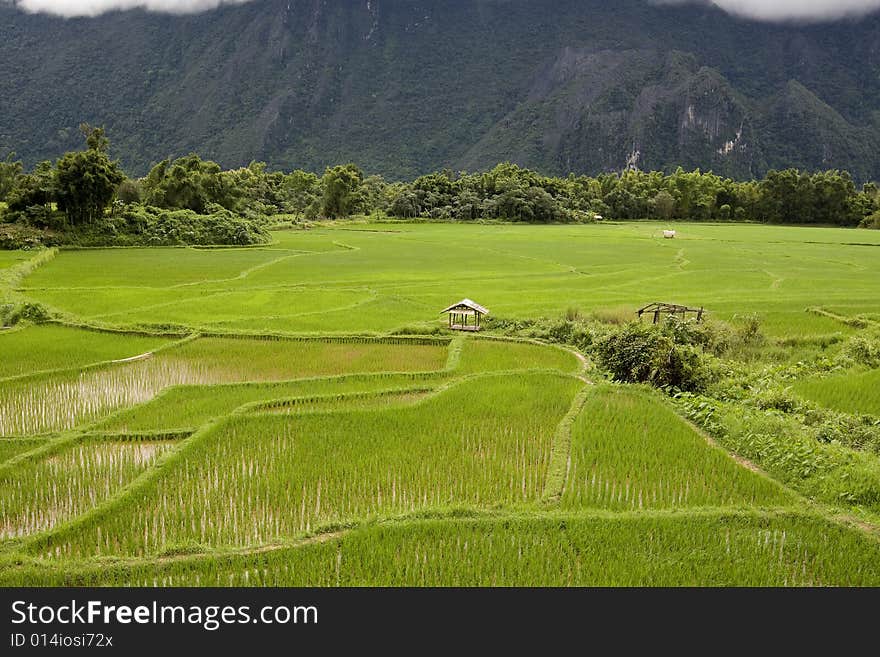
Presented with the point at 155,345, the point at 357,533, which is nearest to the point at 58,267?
the point at 155,345

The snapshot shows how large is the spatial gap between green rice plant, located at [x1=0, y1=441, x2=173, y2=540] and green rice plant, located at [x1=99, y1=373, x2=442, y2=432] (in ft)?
2.12

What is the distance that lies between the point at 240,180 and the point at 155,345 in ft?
156

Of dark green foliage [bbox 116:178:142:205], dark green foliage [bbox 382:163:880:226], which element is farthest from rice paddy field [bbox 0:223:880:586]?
dark green foliage [bbox 382:163:880:226]

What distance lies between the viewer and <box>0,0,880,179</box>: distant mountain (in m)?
118

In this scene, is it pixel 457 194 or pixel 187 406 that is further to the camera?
pixel 457 194

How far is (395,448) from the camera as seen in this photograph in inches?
318

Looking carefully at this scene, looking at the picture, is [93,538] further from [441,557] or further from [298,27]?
[298,27]

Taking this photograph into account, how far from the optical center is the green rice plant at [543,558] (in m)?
5.23

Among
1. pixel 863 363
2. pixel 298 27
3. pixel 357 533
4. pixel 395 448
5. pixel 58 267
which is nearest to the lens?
pixel 357 533

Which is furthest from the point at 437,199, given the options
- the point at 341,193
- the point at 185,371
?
the point at 185,371

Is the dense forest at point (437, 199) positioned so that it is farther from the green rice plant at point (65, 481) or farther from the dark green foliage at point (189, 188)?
the green rice plant at point (65, 481)

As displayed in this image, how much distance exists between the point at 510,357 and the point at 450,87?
165 metres

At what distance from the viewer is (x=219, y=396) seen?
10.2 m

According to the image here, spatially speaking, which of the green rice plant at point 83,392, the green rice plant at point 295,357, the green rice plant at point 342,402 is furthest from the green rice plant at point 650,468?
the green rice plant at point 83,392
